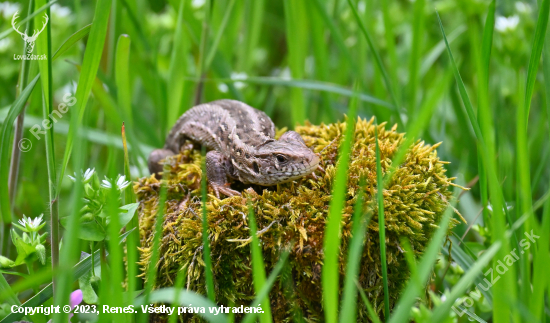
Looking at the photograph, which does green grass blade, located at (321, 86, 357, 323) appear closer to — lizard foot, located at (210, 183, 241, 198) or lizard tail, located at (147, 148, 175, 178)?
lizard foot, located at (210, 183, 241, 198)

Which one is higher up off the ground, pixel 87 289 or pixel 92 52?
pixel 92 52

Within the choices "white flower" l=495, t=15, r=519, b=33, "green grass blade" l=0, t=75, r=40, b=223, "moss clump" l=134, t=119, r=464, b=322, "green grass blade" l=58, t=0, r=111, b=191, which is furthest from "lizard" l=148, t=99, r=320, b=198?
"white flower" l=495, t=15, r=519, b=33

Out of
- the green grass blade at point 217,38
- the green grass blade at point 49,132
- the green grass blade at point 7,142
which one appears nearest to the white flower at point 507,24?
the green grass blade at point 217,38

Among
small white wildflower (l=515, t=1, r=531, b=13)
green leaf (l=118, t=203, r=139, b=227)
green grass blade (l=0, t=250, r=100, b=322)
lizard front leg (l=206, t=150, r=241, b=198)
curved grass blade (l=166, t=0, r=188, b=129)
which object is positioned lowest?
green grass blade (l=0, t=250, r=100, b=322)

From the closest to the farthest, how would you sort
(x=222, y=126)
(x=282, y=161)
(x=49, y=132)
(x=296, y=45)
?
(x=49, y=132) < (x=282, y=161) < (x=222, y=126) < (x=296, y=45)

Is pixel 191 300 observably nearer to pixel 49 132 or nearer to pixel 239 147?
pixel 49 132

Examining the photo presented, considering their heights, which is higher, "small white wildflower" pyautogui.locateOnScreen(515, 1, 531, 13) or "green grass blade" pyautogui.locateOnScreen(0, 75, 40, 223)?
"small white wildflower" pyautogui.locateOnScreen(515, 1, 531, 13)

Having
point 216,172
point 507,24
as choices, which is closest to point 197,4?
point 216,172

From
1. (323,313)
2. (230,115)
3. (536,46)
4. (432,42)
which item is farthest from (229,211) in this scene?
(432,42)
